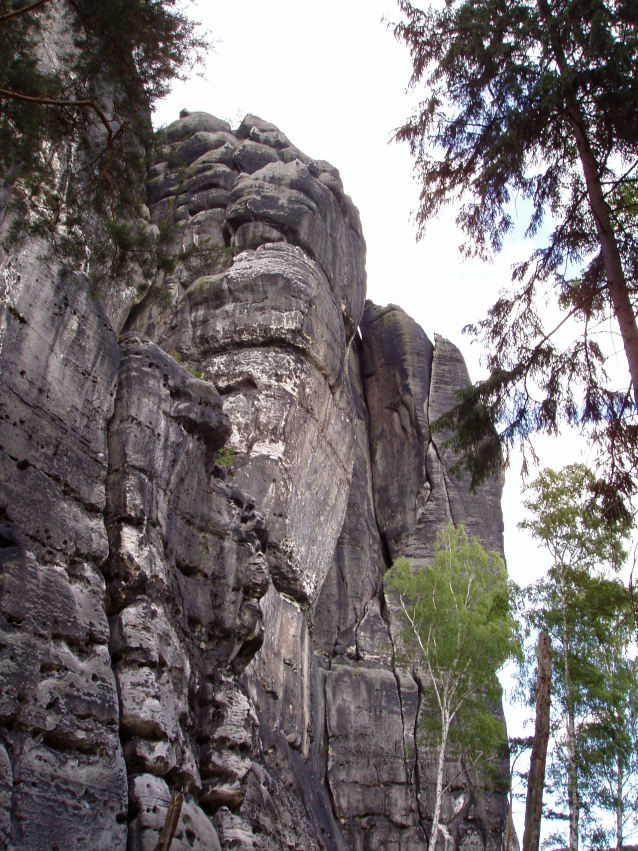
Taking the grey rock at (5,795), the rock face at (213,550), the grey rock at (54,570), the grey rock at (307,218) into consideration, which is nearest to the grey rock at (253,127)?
the rock face at (213,550)

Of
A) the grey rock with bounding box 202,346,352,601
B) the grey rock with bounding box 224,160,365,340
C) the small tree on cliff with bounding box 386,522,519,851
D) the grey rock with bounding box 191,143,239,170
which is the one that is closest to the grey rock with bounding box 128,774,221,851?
the grey rock with bounding box 202,346,352,601

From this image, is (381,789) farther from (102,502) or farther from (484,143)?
(484,143)

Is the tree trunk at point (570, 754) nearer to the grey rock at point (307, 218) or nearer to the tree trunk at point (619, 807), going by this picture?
the tree trunk at point (619, 807)

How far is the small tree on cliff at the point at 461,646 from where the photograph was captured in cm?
1955

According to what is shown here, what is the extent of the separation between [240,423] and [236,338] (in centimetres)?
262

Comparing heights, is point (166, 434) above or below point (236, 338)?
below

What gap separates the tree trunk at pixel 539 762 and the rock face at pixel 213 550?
3670mm

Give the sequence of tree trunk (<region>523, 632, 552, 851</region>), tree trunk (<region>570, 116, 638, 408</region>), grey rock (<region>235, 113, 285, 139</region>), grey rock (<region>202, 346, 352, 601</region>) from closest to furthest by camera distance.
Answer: tree trunk (<region>570, 116, 638, 408</region>) → tree trunk (<region>523, 632, 552, 851</region>) → grey rock (<region>202, 346, 352, 601</region>) → grey rock (<region>235, 113, 285, 139</region>)

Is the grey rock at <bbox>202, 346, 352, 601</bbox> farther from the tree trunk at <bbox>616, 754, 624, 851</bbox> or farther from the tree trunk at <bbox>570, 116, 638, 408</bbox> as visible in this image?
the tree trunk at <bbox>570, 116, 638, 408</bbox>

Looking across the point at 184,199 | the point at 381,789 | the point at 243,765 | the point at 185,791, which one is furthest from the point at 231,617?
the point at 184,199

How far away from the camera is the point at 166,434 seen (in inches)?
437

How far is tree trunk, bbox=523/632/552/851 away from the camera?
30.1 ft

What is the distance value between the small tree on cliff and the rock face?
2494 mm

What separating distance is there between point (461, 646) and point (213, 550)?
10381 millimetres
